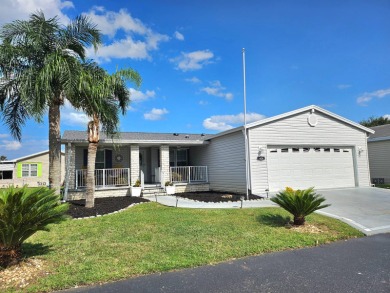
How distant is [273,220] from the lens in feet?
25.9

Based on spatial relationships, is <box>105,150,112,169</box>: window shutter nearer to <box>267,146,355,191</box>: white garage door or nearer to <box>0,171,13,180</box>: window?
<box>267,146,355,191</box>: white garage door

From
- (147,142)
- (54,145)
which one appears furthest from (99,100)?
(147,142)

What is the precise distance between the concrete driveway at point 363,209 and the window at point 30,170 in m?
31.8

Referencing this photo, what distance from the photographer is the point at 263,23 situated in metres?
11.6

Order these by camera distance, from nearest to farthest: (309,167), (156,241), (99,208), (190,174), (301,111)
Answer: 1. (156,241)
2. (99,208)
3. (301,111)
4. (309,167)
5. (190,174)

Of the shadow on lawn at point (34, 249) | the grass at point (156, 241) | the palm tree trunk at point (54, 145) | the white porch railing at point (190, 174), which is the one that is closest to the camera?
the grass at point (156, 241)

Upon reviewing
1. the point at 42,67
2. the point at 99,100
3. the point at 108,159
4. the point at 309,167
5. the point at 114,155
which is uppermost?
the point at 42,67

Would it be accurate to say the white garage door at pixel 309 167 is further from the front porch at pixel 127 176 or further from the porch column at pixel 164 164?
the porch column at pixel 164 164

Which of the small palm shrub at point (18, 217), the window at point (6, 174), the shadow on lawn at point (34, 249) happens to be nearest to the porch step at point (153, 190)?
the shadow on lawn at point (34, 249)

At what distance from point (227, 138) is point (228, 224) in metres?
7.84

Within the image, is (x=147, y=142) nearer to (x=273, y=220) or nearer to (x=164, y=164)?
(x=164, y=164)

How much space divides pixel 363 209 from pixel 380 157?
459 inches

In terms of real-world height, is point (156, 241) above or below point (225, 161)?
below

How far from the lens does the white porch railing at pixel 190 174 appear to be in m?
15.8
